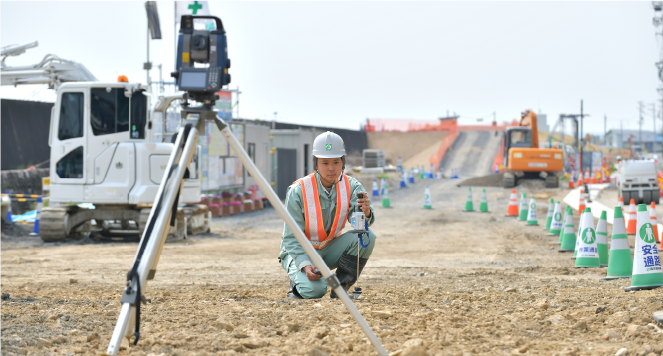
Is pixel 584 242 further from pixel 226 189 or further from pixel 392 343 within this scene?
pixel 226 189

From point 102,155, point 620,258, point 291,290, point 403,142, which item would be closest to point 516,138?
point 102,155

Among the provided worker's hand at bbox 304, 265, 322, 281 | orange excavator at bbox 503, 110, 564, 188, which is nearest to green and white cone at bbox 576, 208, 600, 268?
worker's hand at bbox 304, 265, 322, 281

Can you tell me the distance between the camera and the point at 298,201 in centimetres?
554

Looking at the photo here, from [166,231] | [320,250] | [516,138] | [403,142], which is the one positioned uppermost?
[403,142]

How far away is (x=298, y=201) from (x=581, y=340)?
8.13 feet

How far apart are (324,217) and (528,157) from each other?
2598 cm

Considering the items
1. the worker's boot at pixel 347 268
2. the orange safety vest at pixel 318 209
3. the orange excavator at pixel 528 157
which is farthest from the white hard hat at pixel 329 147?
the orange excavator at pixel 528 157

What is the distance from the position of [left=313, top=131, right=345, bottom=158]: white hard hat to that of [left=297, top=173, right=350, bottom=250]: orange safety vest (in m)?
0.24

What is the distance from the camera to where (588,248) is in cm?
909

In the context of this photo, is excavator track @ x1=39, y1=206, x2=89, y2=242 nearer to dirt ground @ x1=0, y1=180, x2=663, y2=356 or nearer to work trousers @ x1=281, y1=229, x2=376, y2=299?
dirt ground @ x1=0, y1=180, x2=663, y2=356

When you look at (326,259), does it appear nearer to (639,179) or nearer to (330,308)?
(330,308)

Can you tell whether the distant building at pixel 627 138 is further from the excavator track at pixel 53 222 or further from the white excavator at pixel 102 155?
the excavator track at pixel 53 222

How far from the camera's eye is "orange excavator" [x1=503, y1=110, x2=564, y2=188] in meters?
29.9

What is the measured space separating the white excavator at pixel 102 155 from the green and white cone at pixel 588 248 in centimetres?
731
